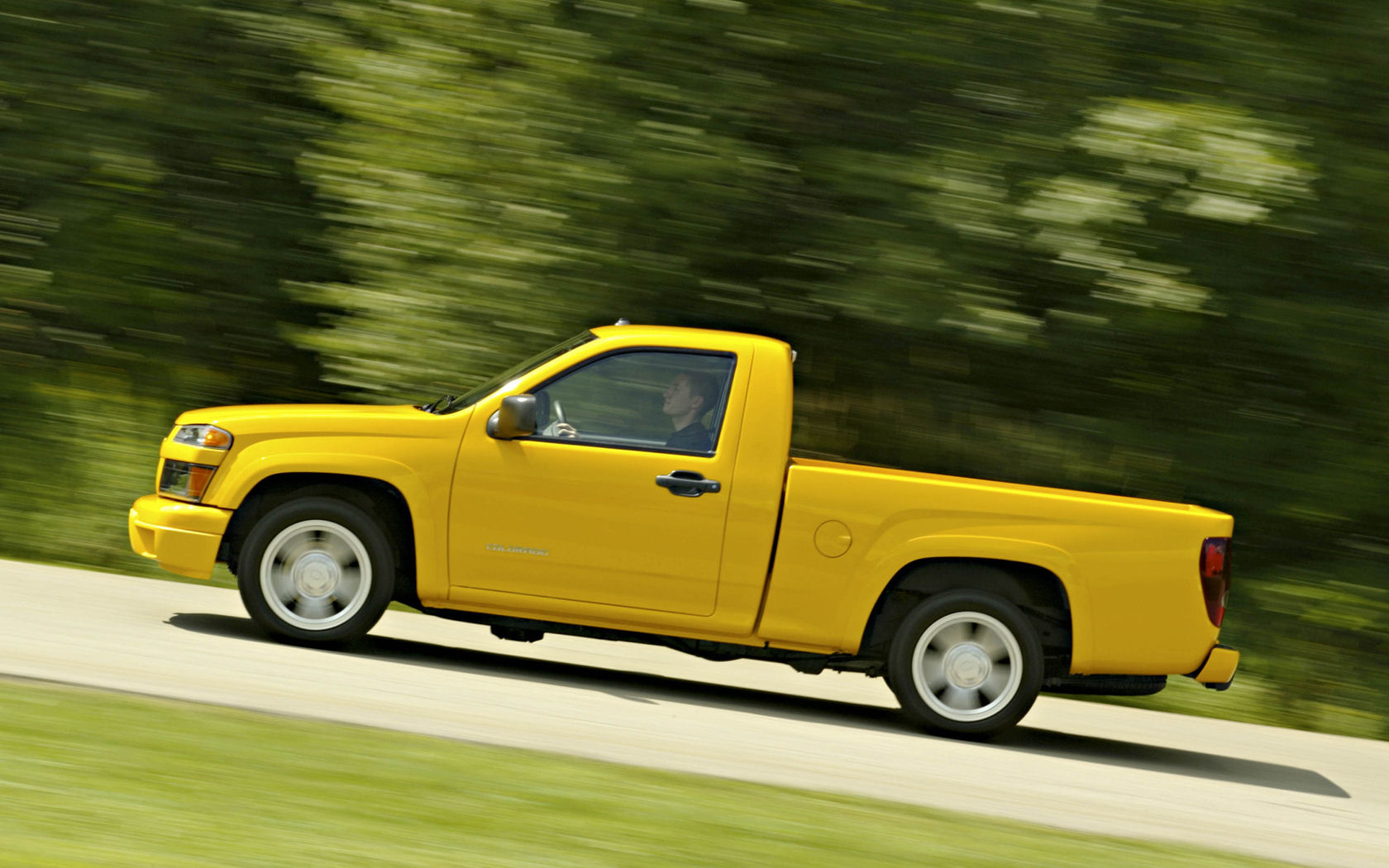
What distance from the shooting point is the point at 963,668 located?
764cm

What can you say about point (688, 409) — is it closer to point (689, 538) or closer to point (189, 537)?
point (689, 538)

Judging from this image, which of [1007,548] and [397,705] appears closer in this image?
[397,705]

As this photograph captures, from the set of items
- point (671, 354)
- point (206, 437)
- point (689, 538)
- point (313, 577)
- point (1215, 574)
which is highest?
point (671, 354)

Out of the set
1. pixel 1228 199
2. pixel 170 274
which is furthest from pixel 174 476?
pixel 1228 199

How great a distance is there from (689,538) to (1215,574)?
264cm

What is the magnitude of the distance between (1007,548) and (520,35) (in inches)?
223

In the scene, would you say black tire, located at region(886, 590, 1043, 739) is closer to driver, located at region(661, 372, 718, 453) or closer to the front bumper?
driver, located at region(661, 372, 718, 453)

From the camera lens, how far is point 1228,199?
10.2m

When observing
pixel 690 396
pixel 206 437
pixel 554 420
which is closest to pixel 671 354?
pixel 690 396

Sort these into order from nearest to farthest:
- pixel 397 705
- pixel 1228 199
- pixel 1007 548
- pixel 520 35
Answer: pixel 397 705 → pixel 1007 548 → pixel 1228 199 → pixel 520 35

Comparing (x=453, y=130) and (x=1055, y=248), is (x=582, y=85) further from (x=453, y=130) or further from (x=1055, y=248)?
(x=1055, y=248)

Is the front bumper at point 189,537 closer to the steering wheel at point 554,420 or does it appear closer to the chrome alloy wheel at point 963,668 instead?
the steering wheel at point 554,420

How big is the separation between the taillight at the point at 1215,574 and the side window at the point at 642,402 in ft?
8.26

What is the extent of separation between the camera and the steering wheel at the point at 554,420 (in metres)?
7.66
